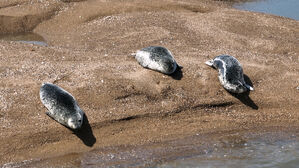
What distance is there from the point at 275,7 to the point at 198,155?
10219 mm

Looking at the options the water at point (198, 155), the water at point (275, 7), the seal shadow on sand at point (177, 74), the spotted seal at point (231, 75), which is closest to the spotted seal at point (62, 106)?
the water at point (198, 155)

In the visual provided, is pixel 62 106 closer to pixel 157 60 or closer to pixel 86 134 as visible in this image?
pixel 86 134

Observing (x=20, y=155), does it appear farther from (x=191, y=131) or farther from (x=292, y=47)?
(x=292, y=47)

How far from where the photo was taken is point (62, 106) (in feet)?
24.4

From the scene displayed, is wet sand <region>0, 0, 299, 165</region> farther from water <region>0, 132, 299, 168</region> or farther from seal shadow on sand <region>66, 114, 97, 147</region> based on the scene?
water <region>0, 132, 299, 168</region>

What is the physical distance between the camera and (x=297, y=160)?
6918 millimetres

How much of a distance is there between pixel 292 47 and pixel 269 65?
1.90 meters

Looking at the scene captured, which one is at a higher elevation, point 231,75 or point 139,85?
point 231,75

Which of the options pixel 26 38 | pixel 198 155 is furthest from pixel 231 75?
pixel 26 38

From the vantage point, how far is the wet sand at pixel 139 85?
24.6 ft

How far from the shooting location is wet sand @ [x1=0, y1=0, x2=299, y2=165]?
7484mm

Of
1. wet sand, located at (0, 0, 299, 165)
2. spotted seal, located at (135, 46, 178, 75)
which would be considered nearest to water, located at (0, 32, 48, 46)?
wet sand, located at (0, 0, 299, 165)

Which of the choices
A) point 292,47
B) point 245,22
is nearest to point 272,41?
point 292,47

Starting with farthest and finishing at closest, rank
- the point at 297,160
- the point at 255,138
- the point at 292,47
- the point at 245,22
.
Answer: the point at 245,22 → the point at 292,47 → the point at 255,138 → the point at 297,160
